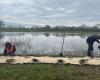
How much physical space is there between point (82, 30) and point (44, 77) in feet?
135

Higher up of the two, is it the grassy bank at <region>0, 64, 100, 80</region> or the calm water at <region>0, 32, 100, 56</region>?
the calm water at <region>0, 32, 100, 56</region>

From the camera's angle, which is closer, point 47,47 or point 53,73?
point 53,73

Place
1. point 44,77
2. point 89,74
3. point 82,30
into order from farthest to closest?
1. point 82,30
2. point 89,74
3. point 44,77

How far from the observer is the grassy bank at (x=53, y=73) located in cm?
852

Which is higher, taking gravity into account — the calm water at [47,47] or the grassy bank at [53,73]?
the calm water at [47,47]

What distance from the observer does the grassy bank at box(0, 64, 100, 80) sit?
8.52 m

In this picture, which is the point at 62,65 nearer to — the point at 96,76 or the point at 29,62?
the point at 29,62

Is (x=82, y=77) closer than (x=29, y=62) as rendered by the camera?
Yes

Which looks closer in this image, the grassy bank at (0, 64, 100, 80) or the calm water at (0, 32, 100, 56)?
the grassy bank at (0, 64, 100, 80)

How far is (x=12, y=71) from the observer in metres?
9.45

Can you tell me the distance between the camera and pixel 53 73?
29.9ft

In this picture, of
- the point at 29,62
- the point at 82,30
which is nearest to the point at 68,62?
the point at 29,62

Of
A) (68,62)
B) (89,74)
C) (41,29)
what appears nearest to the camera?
(89,74)

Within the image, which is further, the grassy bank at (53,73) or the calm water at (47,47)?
the calm water at (47,47)
